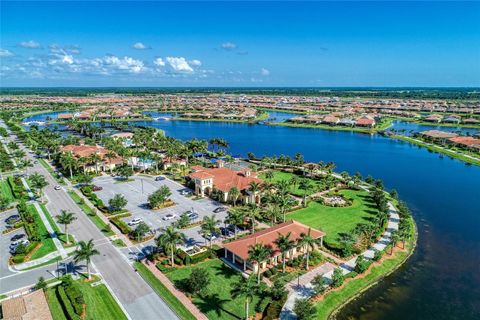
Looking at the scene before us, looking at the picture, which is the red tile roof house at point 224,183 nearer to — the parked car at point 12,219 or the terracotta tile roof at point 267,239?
the terracotta tile roof at point 267,239

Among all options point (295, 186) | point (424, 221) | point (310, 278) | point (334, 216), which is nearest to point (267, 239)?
point (310, 278)

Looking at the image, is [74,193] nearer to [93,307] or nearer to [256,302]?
[93,307]

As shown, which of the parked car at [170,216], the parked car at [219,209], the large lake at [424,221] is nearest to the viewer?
the large lake at [424,221]

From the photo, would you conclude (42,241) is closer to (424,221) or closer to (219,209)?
(219,209)

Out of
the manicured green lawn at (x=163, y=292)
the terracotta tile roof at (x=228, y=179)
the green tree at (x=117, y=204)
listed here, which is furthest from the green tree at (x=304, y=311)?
the green tree at (x=117, y=204)

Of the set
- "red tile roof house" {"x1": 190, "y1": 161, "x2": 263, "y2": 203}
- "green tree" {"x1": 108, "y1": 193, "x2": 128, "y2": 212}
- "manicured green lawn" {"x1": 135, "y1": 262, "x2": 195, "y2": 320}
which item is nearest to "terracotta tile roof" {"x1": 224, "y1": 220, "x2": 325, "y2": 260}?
"manicured green lawn" {"x1": 135, "y1": 262, "x2": 195, "y2": 320}

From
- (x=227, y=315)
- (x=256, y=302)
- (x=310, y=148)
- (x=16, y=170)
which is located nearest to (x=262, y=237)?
(x=256, y=302)
